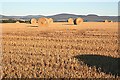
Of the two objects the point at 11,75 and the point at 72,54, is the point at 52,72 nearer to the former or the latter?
the point at 11,75

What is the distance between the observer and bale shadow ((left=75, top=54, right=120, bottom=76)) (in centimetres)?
735

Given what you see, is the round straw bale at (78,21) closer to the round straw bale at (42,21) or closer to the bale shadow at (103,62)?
the round straw bale at (42,21)

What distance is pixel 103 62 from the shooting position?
27.5 feet

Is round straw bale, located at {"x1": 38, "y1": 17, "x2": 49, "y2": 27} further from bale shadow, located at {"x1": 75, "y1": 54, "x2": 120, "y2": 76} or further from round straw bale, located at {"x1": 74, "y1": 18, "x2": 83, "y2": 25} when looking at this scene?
bale shadow, located at {"x1": 75, "y1": 54, "x2": 120, "y2": 76}

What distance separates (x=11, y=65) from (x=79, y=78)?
2324 mm

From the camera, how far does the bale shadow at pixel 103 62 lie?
24.1ft

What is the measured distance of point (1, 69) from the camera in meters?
7.44

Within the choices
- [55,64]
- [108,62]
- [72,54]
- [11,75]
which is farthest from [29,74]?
[72,54]

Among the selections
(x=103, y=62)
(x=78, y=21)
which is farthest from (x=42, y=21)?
(x=103, y=62)

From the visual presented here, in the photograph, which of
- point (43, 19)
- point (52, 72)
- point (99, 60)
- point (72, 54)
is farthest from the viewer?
point (43, 19)

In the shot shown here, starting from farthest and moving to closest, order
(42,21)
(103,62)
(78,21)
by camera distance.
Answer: (78,21), (42,21), (103,62)

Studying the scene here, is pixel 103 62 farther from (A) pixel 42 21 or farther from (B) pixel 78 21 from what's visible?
(B) pixel 78 21

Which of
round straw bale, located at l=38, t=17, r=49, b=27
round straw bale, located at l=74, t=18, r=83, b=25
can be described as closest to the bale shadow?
round straw bale, located at l=38, t=17, r=49, b=27

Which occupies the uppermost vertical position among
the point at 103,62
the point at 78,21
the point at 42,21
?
the point at 42,21
